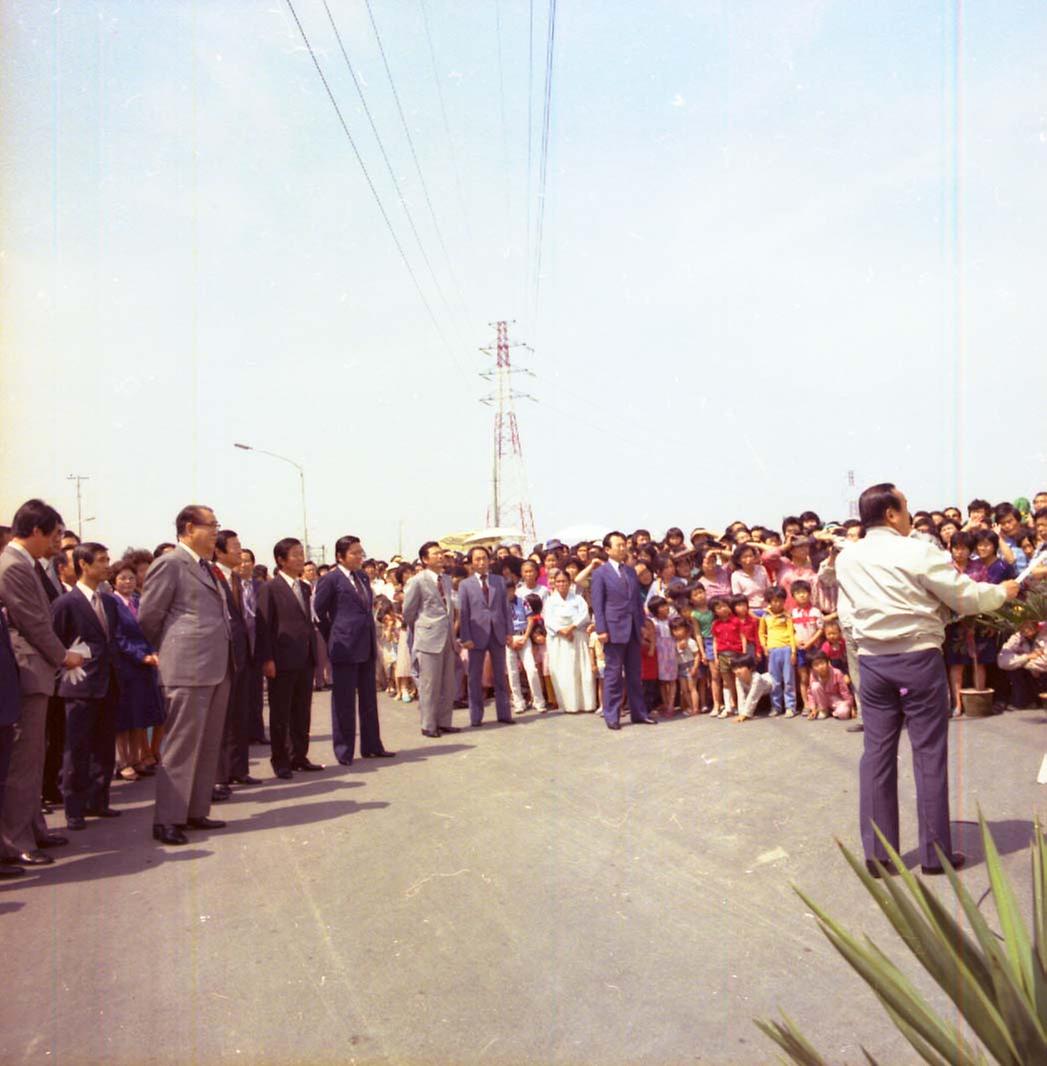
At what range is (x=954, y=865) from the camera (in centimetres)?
555

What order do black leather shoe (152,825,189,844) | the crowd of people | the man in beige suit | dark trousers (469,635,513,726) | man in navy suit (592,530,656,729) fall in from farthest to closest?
dark trousers (469,635,513,726) < man in navy suit (592,530,656,729) < black leather shoe (152,825,189,844) < the crowd of people < the man in beige suit

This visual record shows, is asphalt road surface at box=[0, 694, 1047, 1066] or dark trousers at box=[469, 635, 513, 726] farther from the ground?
dark trousers at box=[469, 635, 513, 726]

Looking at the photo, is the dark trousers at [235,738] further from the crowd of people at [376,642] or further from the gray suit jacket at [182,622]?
the gray suit jacket at [182,622]

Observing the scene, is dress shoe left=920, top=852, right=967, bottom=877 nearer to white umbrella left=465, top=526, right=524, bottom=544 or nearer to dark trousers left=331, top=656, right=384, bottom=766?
dark trousers left=331, top=656, right=384, bottom=766

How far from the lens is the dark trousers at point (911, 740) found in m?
5.48

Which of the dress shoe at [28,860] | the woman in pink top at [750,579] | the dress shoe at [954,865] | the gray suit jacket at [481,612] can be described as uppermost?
the woman in pink top at [750,579]

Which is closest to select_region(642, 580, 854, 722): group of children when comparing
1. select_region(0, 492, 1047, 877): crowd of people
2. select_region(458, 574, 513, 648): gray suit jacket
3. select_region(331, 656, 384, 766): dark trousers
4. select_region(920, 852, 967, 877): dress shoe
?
select_region(0, 492, 1047, 877): crowd of people

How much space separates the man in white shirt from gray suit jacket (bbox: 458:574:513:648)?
6638 millimetres

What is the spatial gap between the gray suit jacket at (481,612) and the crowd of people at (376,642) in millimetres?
24

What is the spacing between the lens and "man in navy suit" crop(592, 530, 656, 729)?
11.0 meters

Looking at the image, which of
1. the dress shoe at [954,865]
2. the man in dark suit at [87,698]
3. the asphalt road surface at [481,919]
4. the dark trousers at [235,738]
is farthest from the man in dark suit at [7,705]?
the dress shoe at [954,865]

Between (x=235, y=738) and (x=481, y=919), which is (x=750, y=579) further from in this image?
(x=481, y=919)

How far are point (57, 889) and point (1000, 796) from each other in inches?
225

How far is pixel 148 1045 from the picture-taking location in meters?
3.89
